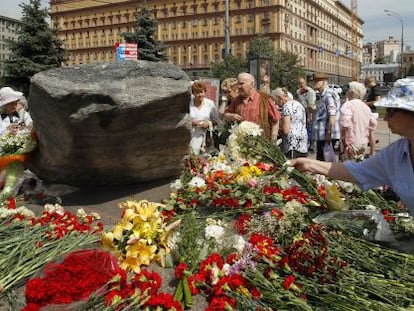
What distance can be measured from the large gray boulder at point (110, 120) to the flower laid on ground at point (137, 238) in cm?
95

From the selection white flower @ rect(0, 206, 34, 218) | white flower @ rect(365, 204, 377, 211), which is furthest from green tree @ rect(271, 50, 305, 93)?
white flower @ rect(0, 206, 34, 218)

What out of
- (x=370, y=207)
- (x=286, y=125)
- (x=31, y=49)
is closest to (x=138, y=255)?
(x=370, y=207)

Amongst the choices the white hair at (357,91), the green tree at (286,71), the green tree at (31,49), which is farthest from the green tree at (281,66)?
the white hair at (357,91)

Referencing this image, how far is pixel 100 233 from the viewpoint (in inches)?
132

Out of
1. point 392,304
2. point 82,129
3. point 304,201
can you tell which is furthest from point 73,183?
point 392,304

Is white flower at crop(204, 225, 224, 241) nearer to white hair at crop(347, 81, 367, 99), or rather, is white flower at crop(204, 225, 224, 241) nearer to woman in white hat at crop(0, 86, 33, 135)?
woman in white hat at crop(0, 86, 33, 135)

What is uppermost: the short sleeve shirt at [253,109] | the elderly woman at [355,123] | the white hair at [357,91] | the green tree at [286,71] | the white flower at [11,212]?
the green tree at [286,71]

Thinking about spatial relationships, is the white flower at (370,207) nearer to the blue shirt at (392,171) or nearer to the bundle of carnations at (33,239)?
the blue shirt at (392,171)

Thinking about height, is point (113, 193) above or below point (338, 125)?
below

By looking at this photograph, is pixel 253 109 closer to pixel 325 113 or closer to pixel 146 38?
pixel 325 113

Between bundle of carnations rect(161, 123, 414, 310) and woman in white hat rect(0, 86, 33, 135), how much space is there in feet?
10.1

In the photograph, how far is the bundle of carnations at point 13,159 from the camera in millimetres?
4754

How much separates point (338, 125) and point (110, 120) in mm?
4457

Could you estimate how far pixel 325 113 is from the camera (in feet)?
23.5
